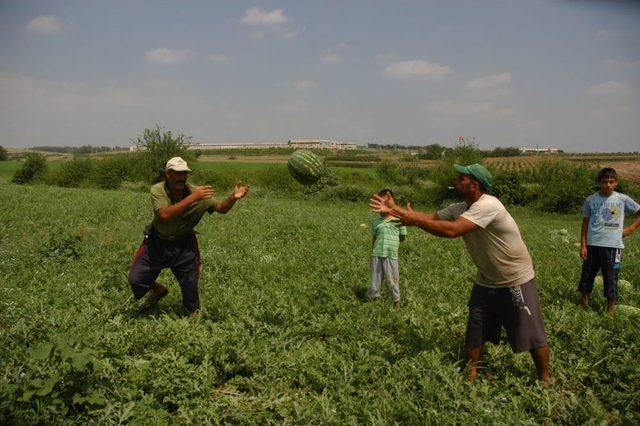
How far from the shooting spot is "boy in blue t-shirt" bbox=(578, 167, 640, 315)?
21.4 feet

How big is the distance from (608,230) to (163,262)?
239 inches

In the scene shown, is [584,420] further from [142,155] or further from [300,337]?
[142,155]

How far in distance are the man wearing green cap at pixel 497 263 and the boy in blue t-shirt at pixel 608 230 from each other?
117 inches

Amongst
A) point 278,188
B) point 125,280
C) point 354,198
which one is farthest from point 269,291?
point 278,188

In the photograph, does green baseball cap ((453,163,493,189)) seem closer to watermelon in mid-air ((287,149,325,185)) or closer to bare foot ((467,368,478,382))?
bare foot ((467,368,478,382))

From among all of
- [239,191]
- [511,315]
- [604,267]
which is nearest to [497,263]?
[511,315]

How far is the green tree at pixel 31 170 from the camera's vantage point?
159ft

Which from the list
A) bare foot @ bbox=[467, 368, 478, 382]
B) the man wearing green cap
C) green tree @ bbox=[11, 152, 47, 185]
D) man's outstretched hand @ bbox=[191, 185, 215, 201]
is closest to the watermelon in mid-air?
man's outstretched hand @ bbox=[191, 185, 215, 201]

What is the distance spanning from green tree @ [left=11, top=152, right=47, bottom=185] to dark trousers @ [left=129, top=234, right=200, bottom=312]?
51020mm

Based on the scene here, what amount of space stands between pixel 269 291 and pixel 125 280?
2.43 metres

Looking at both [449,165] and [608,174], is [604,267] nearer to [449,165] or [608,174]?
[608,174]

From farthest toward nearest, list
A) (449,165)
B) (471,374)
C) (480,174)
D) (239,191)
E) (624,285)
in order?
(449,165), (624,285), (239,191), (471,374), (480,174)

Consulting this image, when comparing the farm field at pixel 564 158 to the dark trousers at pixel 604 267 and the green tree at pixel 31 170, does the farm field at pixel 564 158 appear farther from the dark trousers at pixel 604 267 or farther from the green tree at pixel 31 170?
the green tree at pixel 31 170

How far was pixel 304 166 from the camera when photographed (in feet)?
20.2
